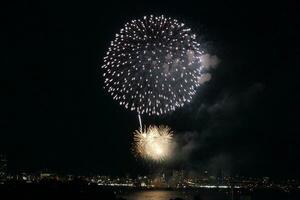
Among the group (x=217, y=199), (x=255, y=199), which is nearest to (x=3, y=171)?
(x=217, y=199)

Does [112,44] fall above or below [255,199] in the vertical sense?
above

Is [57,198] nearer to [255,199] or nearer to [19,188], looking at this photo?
[19,188]

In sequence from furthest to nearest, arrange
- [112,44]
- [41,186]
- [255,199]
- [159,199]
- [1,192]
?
[255,199]
[159,199]
[41,186]
[112,44]
[1,192]

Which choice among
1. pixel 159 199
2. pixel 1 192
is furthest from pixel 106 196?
pixel 159 199

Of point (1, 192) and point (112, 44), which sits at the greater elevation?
point (112, 44)

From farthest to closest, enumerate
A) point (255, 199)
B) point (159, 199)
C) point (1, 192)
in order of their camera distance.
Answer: point (255, 199)
point (159, 199)
point (1, 192)

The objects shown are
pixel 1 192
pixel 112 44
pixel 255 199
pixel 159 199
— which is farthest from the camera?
pixel 255 199

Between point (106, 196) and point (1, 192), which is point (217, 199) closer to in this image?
point (106, 196)

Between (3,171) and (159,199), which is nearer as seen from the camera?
(159,199)

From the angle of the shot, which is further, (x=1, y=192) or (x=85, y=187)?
(x=85, y=187)
